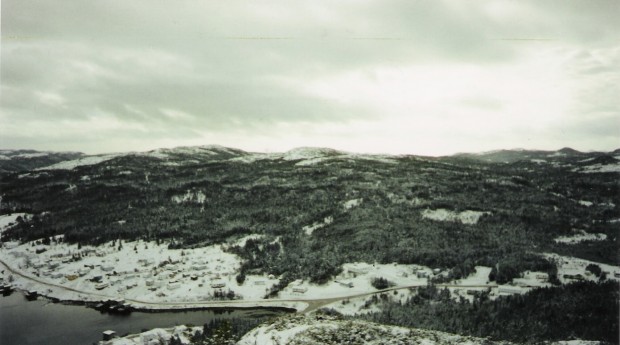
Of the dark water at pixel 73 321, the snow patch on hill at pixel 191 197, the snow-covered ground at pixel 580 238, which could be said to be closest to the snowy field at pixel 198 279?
the dark water at pixel 73 321

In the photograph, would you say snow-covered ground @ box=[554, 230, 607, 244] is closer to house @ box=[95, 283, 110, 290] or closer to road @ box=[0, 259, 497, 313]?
road @ box=[0, 259, 497, 313]

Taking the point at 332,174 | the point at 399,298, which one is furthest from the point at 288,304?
the point at 332,174

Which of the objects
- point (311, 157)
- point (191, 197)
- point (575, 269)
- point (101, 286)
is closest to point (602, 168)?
point (311, 157)

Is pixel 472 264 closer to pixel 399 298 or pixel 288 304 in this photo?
pixel 399 298

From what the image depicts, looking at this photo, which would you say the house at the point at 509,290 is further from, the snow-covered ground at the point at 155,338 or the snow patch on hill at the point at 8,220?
the snow patch on hill at the point at 8,220

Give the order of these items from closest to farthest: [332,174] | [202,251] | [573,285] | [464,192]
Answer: [573,285] → [202,251] → [464,192] → [332,174]

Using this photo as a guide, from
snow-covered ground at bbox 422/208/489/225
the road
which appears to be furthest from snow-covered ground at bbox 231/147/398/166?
the road
